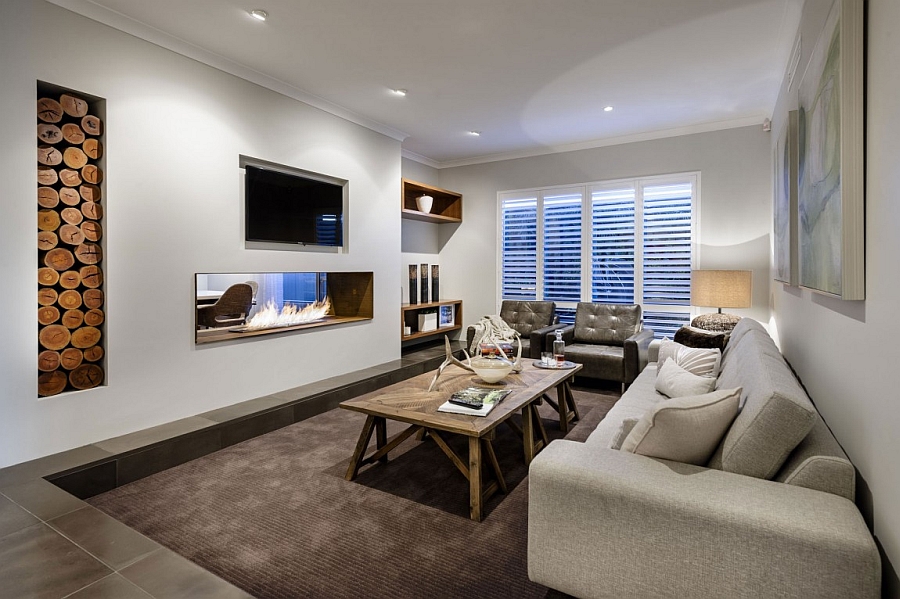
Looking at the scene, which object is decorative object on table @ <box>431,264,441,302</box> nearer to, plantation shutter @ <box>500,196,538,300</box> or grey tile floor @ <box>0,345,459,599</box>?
plantation shutter @ <box>500,196,538,300</box>

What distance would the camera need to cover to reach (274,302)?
4211 mm

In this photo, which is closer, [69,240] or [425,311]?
[69,240]

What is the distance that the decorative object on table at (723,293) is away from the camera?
438 centimetres

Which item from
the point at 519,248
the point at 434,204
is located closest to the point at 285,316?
the point at 434,204

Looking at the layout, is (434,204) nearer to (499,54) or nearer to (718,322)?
(499,54)

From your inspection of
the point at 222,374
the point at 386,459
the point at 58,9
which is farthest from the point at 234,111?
the point at 386,459

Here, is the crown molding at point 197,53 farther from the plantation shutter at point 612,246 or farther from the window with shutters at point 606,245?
the plantation shutter at point 612,246

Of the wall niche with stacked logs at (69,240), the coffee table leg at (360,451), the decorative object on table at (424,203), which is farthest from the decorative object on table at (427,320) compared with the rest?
the wall niche with stacked logs at (69,240)

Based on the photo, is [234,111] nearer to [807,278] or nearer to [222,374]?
[222,374]

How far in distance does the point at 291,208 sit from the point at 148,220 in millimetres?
1199

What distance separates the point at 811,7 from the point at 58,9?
3.90m

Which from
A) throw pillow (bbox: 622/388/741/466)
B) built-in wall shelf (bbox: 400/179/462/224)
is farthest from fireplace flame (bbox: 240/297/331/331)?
throw pillow (bbox: 622/388/741/466)

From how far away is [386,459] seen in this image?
9.91 feet

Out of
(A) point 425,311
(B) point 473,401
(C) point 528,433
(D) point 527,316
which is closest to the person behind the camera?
(B) point 473,401
